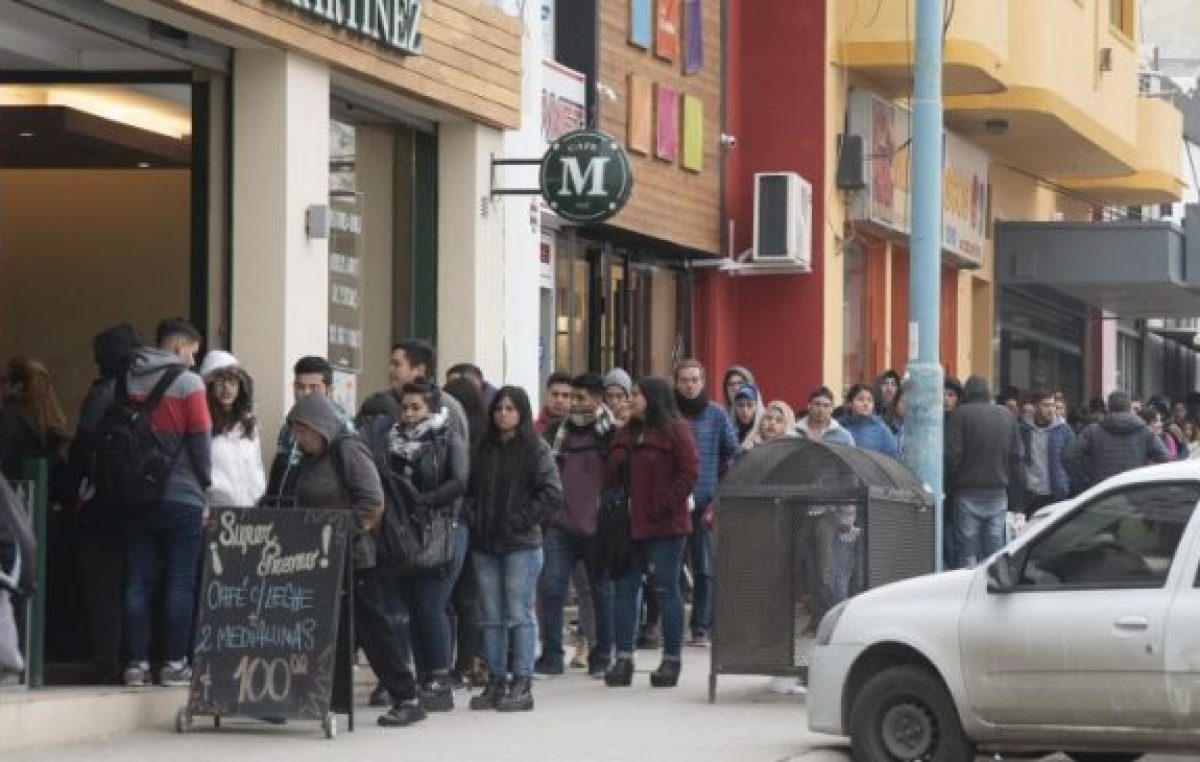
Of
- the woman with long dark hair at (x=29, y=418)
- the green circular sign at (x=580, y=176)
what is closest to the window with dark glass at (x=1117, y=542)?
the woman with long dark hair at (x=29, y=418)

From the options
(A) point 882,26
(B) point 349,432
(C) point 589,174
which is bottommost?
(B) point 349,432

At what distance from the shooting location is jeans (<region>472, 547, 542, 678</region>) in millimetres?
15727

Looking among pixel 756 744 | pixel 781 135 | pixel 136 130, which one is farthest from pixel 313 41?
pixel 781 135

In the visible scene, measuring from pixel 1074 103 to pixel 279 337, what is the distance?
17.2 meters

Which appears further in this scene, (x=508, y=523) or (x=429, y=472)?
(x=508, y=523)

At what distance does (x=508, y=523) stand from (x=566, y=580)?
2.31m

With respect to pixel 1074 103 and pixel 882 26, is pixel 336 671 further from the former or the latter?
pixel 1074 103

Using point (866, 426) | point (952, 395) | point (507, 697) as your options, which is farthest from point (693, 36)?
point (507, 697)

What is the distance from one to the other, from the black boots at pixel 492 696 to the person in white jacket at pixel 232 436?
5.42ft

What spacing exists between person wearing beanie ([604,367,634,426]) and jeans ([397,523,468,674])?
313cm

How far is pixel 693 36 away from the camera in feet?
87.7

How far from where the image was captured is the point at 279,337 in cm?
1742

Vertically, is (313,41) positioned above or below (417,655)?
above

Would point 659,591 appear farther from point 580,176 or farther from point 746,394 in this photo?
point 580,176
